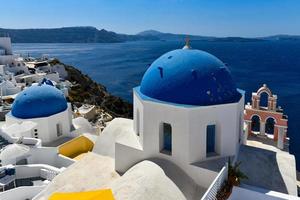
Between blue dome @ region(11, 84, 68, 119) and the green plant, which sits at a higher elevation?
blue dome @ region(11, 84, 68, 119)

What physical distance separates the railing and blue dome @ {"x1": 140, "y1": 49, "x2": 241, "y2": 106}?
257 cm

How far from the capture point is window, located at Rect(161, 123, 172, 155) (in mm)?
11531

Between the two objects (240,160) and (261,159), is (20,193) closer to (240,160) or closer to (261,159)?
(240,160)

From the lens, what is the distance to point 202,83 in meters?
10.8

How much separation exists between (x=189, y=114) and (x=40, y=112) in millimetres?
10850

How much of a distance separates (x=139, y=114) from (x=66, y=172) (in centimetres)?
407

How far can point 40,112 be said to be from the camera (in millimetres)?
17500

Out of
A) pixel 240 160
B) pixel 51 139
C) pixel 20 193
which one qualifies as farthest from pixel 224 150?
pixel 51 139

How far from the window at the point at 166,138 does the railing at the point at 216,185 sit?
2.47m

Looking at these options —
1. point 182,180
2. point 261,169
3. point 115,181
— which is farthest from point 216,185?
point 115,181

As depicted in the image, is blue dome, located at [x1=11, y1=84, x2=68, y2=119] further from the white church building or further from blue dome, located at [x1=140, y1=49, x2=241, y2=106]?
blue dome, located at [x1=140, y1=49, x2=241, y2=106]

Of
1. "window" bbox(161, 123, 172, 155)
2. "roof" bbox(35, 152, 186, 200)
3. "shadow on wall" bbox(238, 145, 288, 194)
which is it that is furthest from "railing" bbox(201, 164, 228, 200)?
"window" bbox(161, 123, 172, 155)

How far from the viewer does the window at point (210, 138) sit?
11.4m

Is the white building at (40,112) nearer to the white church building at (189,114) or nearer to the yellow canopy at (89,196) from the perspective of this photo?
the white church building at (189,114)
